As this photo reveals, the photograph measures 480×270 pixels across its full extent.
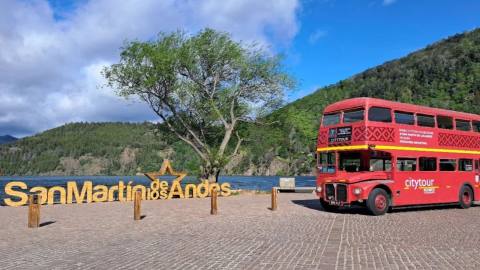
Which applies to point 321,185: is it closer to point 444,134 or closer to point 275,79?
point 444,134

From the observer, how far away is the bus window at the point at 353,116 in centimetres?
1942

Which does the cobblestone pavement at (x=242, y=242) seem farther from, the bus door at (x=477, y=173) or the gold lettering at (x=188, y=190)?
the gold lettering at (x=188, y=190)

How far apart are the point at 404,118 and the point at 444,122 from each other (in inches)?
132

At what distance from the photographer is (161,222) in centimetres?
1631

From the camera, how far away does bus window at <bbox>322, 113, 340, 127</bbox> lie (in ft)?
67.8

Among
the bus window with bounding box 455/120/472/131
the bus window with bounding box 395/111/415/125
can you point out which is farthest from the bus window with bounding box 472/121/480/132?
the bus window with bounding box 395/111/415/125

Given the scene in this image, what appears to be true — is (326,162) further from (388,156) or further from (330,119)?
(388,156)

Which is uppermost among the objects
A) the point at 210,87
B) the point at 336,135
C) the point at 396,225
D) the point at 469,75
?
the point at 469,75

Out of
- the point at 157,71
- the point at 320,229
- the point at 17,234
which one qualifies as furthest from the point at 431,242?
the point at 157,71

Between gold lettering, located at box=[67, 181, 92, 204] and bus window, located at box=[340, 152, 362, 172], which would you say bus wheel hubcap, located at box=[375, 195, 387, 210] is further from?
gold lettering, located at box=[67, 181, 92, 204]

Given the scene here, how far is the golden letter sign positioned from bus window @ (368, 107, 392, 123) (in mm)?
11708

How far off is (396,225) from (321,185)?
5.90 m

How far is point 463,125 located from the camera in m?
23.4

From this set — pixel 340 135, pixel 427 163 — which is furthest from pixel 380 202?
pixel 427 163
